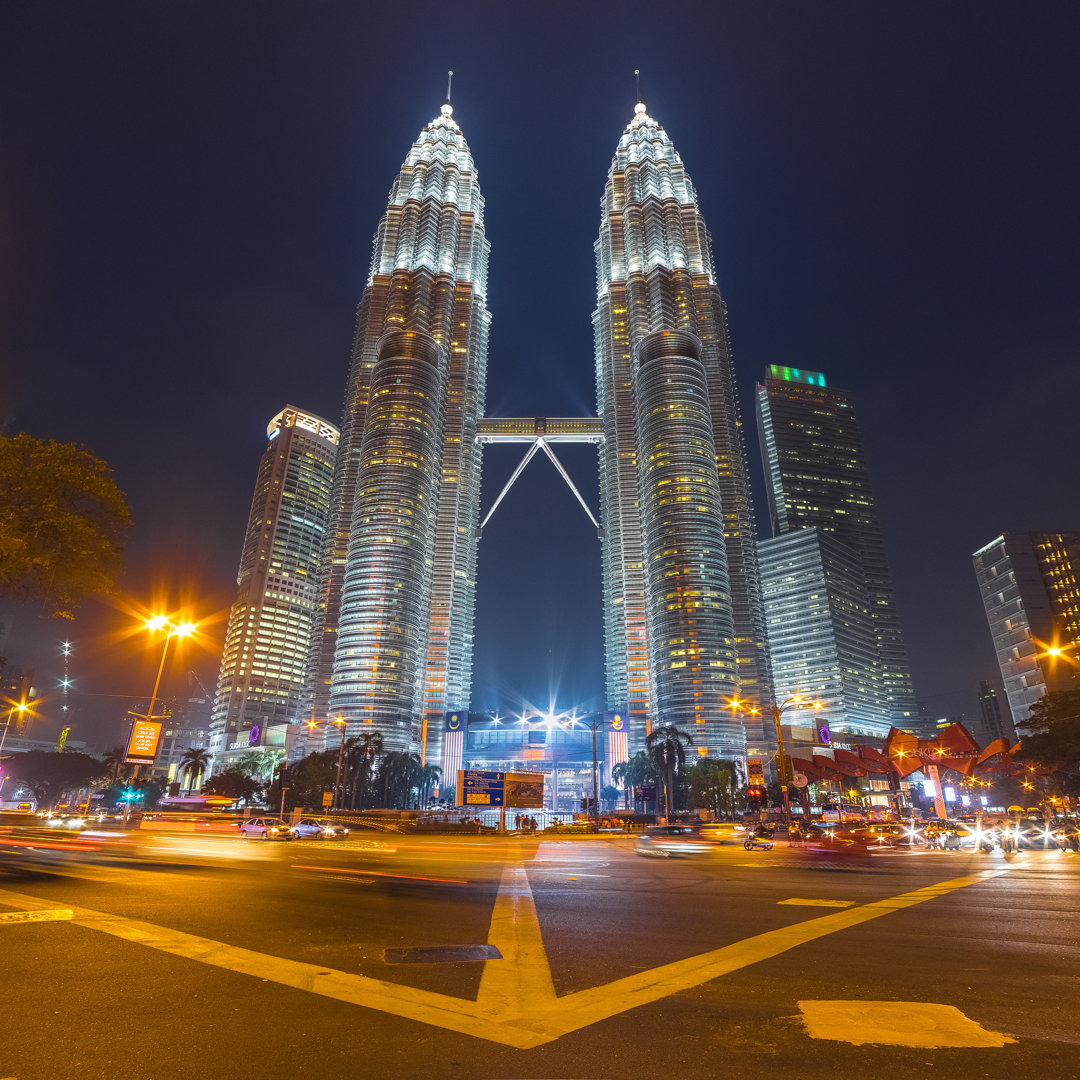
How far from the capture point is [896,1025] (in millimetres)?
4832

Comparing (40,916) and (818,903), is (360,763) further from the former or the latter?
(818,903)

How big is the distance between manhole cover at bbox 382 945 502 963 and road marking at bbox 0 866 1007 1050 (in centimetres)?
19

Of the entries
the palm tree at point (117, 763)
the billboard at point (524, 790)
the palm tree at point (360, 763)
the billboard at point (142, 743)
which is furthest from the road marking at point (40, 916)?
the palm tree at point (360, 763)

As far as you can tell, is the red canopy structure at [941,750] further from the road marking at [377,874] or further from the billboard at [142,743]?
the billboard at [142,743]

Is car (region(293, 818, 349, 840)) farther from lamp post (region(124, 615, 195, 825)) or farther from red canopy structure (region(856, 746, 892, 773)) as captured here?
red canopy structure (region(856, 746, 892, 773))

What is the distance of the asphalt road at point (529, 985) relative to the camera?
13.9 ft

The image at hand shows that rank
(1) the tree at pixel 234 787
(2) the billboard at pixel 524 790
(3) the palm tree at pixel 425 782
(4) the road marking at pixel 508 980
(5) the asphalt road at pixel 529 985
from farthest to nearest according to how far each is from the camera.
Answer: (3) the palm tree at pixel 425 782, (1) the tree at pixel 234 787, (2) the billboard at pixel 524 790, (4) the road marking at pixel 508 980, (5) the asphalt road at pixel 529 985

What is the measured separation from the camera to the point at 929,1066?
407cm

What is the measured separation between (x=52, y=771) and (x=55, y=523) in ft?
435

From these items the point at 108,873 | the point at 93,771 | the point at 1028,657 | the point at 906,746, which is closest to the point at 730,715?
the point at 906,746

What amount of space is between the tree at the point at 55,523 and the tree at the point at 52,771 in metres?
129

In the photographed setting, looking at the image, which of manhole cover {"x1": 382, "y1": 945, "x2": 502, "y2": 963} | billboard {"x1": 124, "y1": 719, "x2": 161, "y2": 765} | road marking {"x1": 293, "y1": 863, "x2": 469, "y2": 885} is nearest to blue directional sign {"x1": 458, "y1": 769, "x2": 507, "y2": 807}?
billboard {"x1": 124, "y1": 719, "x2": 161, "y2": 765}

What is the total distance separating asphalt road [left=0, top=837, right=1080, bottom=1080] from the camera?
4.23 metres

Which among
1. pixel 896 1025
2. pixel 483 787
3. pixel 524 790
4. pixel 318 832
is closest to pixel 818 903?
pixel 896 1025
